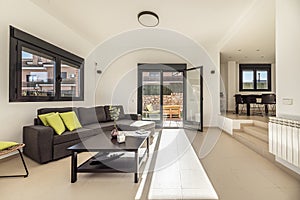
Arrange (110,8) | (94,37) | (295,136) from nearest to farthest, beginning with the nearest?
(295,136)
(110,8)
(94,37)

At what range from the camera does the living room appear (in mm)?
2662

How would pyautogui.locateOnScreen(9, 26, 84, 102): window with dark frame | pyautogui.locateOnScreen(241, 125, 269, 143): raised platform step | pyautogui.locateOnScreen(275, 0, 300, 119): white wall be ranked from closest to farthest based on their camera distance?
pyautogui.locateOnScreen(275, 0, 300, 119): white wall, pyautogui.locateOnScreen(9, 26, 84, 102): window with dark frame, pyautogui.locateOnScreen(241, 125, 269, 143): raised platform step

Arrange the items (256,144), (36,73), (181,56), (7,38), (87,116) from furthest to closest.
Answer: (181,56) → (87,116) → (36,73) → (256,144) → (7,38)

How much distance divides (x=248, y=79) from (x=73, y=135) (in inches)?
353

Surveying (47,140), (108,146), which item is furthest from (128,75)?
(108,146)

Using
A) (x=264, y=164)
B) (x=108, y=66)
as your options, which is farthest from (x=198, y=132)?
(x=108, y=66)

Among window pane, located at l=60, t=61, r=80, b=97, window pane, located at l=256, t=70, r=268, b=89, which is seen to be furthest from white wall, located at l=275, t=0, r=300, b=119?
window pane, located at l=256, t=70, r=268, b=89

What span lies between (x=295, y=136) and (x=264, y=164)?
1037mm

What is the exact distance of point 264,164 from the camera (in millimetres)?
3369

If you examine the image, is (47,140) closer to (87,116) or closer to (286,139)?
(87,116)

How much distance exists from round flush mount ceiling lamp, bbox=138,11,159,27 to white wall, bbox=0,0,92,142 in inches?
83.4

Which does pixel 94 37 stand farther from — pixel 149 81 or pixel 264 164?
pixel 264 164

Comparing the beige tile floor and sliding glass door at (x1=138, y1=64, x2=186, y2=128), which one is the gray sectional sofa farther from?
sliding glass door at (x1=138, y1=64, x2=186, y2=128)

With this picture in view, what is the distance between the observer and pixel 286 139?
2738 mm
